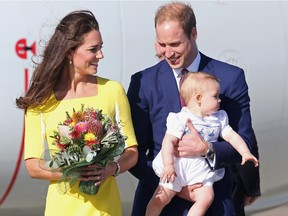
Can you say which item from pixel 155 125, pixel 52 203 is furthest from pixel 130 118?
pixel 52 203

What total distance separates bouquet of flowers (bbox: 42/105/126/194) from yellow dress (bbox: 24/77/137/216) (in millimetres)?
119

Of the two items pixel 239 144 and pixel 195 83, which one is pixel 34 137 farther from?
pixel 239 144

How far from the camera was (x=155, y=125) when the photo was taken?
450 centimetres

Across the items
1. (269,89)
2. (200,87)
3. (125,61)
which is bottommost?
(269,89)

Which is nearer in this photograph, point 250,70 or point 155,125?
point 155,125

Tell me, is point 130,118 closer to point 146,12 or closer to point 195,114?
point 195,114

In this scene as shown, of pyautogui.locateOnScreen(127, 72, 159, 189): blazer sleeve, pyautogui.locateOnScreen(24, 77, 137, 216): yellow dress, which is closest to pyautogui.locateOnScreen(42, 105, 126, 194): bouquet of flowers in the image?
pyautogui.locateOnScreen(24, 77, 137, 216): yellow dress

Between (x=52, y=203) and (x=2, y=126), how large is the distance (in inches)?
80.0

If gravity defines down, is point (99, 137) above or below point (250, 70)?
above

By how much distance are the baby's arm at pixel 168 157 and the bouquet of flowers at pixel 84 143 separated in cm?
22

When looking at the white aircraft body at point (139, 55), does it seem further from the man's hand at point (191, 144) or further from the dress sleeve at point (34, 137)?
the man's hand at point (191, 144)

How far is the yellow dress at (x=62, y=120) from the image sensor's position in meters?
4.29

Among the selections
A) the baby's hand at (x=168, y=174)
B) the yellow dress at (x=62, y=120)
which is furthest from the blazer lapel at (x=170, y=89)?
the baby's hand at (x=168, y=174)

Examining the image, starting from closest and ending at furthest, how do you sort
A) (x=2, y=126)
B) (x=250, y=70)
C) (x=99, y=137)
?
(x=99, y=137) < (x=2, y=126) < (x=250, y=70)
